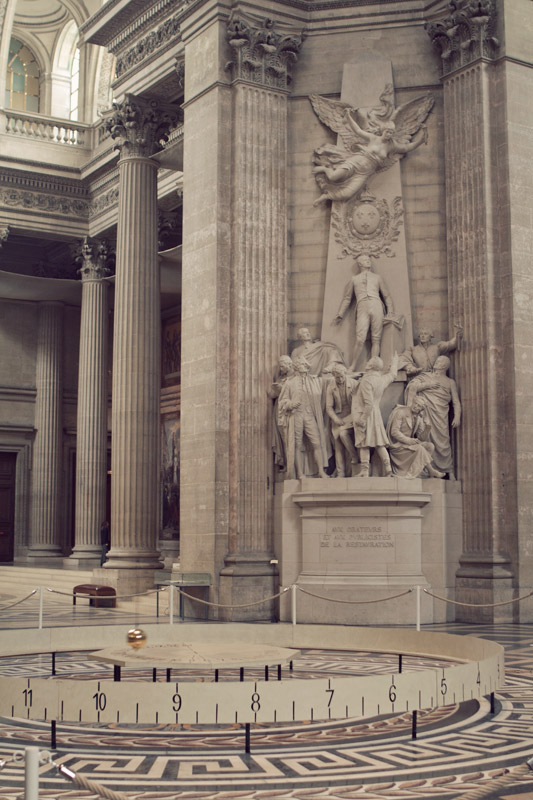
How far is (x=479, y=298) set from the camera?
15680 millimetres

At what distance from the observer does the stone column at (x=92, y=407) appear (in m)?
27.4

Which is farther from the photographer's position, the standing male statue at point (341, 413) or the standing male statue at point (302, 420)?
the standing male statue at point (302, 420)

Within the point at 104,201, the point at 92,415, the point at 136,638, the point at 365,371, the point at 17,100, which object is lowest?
the point at 136,638

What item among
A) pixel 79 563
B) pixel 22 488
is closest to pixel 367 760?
pixel 79 563

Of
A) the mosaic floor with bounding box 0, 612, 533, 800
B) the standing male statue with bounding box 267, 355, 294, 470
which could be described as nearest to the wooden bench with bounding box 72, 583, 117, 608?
the standing male statue with bounding box 267, 355, 294, 470

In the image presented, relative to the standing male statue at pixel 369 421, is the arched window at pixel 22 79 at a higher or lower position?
higher

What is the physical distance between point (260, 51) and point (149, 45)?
429 cm

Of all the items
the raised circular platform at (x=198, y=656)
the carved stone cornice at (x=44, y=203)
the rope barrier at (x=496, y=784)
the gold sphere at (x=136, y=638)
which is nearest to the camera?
the rope barrier at (x=496, y=784)

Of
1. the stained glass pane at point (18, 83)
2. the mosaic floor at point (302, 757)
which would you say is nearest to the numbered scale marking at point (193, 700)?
the mosaic floor at point (302, 757)

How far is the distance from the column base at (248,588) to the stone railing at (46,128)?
55.0 feet

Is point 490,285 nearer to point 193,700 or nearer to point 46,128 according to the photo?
point 193,700

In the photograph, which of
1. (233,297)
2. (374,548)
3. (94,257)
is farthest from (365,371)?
(94,257)

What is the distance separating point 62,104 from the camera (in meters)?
30.9

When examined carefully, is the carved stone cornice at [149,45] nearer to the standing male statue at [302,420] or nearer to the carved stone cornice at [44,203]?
the carved stone cornice at [44,203]
